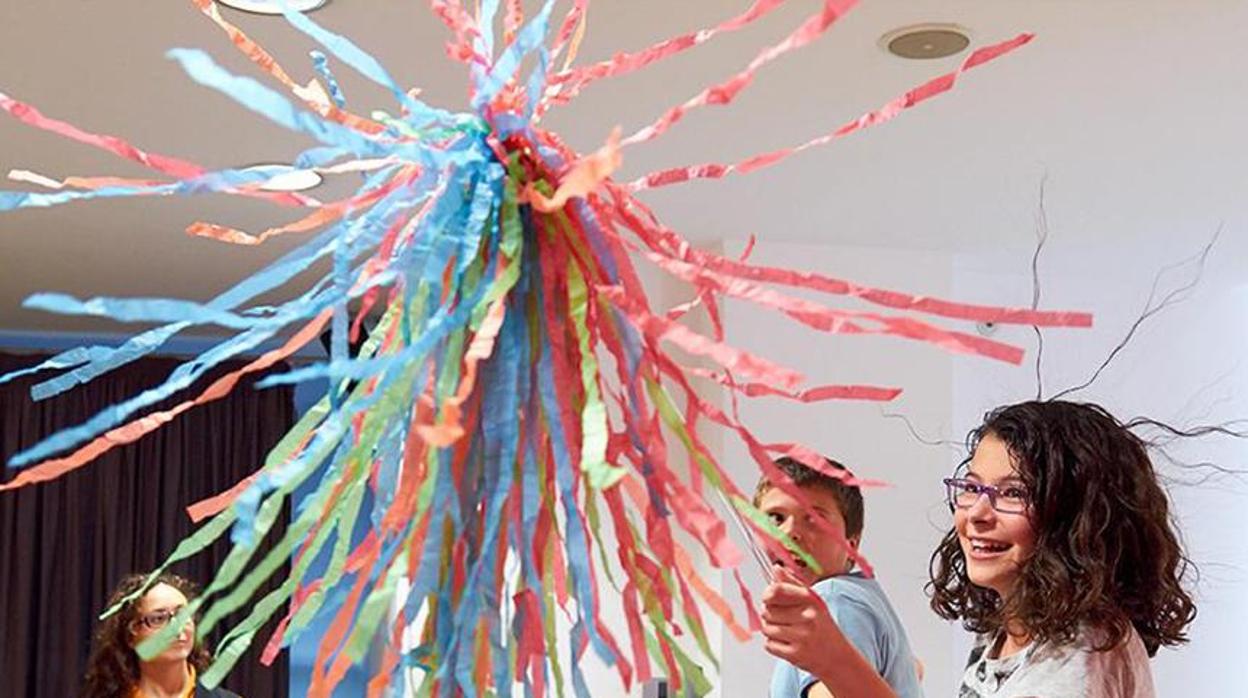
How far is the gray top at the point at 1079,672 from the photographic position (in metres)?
1.58

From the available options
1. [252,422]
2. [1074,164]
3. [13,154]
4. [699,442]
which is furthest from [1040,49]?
[252,422]

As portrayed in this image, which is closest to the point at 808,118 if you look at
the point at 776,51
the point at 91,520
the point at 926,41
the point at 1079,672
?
the point at 926,41

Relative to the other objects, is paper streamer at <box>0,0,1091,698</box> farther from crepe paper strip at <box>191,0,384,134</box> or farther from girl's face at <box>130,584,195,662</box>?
girl's face at <box>130,584,195,662</box>

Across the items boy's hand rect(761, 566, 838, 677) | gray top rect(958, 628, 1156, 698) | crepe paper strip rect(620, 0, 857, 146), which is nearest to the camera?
crepe paper strip rect(620, 0, 857, 146)

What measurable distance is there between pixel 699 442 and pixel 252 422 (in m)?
5.45

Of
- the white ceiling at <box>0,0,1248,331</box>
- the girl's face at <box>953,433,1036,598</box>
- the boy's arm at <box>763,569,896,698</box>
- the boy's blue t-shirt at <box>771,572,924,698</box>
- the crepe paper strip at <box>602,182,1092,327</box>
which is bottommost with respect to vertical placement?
the boy's blue t-shirt at <box>771,572,924,698</box>

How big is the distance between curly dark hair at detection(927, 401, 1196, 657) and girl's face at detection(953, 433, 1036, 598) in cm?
1

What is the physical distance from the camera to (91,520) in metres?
5.85

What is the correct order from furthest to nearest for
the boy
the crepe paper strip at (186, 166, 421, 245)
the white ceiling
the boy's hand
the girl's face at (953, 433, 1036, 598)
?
the white ceiling
the boy
the girl's face at (953, 433, 1036, 598)
the boy's hand
the crepe paper strip at (186, 166, 421, 245)

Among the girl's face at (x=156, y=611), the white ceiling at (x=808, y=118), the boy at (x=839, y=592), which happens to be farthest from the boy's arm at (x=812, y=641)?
the girl's face at (x=156, y=611)

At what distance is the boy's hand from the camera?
1.11 m

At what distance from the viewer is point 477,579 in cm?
68

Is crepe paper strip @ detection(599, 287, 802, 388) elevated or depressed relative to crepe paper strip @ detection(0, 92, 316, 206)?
depressed

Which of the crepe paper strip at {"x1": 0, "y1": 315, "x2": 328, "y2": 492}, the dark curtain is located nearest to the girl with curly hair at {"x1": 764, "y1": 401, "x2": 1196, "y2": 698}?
the crepe paper strip at {"x1": 0, "y1": 315, "x2": 328, "y2": 492}
